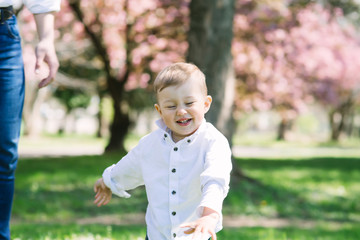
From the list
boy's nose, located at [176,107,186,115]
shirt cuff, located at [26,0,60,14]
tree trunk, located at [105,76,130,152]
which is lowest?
tree trunk, located at [105,76,130,152]

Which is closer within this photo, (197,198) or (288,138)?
(197,198)

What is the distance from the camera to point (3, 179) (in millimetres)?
2877

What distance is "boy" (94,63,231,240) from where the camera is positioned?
8.43ft

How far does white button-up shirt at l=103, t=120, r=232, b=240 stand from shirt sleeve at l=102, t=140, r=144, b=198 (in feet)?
0.23

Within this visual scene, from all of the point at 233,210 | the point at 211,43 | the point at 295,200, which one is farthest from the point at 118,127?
the point at 233,210

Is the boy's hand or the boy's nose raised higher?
the boy's nose

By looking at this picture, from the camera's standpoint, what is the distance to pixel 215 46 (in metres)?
8.26

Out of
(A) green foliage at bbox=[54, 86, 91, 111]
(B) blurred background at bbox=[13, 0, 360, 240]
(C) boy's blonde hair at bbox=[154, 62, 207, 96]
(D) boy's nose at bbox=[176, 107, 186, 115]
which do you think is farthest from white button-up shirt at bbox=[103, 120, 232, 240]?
(A) green foliage at bbox=[54, 86, 91, 111]

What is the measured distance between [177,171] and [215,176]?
0.85 ft

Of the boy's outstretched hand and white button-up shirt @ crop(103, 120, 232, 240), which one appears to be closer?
the boy's outstretched hand

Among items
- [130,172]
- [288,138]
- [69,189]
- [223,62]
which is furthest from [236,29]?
[288,138]

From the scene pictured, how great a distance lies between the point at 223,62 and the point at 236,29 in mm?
5796

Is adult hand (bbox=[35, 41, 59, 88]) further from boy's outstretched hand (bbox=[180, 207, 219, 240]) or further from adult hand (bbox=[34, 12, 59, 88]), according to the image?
boy's outstretched hand (bbox=[180, 207, 219, 240])

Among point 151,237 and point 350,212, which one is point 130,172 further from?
point 350,212
